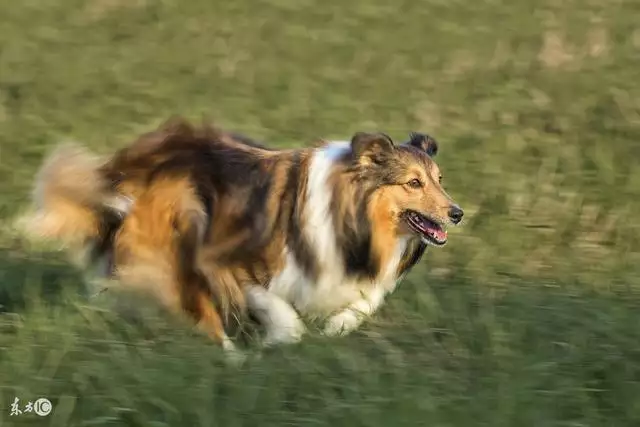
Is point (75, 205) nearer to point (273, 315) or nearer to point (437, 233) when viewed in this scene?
point (273, 315)

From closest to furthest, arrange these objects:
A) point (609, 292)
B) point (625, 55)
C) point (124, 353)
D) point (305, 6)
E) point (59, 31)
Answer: point (124, 353), point (609, 292), point (625, 55), point (59, 31), point (305, 6)

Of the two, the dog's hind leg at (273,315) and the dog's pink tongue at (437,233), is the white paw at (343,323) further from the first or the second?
the dog's pink tongue at (437,233)

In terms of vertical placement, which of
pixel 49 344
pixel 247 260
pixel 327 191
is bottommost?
pixel 49 344

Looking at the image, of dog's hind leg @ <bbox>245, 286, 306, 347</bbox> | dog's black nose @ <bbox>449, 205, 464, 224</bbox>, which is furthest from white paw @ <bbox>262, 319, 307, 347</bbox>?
dog's black nose @ <bbox>449, 205, 464, 224</bbox>

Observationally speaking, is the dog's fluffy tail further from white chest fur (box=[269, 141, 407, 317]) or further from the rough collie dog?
white chest fur (box=[269, 141, 407, 317])

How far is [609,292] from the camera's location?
A: 212 inches

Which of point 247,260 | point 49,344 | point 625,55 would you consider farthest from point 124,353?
point 625,55

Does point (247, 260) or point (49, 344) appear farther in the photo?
point (247, 260)

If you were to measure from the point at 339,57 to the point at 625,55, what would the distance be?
9.20 feet

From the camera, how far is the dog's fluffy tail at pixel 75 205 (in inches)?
193

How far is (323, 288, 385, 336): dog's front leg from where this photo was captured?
16.2 ft

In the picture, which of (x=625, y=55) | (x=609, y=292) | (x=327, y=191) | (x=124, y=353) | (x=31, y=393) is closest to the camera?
(x=31, y=393)

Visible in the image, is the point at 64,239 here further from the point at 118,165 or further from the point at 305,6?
the point at 305,6

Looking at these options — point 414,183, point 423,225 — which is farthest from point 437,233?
point 414,183
